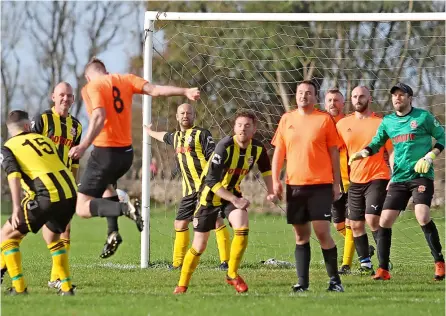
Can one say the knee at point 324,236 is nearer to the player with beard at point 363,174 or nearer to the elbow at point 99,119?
the player with beard at point 363,174

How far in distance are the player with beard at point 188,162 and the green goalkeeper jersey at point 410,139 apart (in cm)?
225

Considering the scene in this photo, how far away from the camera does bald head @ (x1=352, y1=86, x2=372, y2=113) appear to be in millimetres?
11852

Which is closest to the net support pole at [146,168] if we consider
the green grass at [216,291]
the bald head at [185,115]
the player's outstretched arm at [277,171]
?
the green grass at [216,291]

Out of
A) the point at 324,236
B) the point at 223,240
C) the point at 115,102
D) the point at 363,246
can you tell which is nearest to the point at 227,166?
the point at 324,236

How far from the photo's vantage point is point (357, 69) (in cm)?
2103

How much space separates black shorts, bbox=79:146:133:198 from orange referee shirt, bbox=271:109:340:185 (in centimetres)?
167

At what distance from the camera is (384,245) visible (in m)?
11.5

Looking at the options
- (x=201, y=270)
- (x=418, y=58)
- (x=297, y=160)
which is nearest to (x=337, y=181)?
(x=297, y=160)

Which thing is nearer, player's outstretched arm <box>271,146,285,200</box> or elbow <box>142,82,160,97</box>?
elbow <box>142,82,160,97</box>

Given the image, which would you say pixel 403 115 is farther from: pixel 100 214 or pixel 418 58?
pixel 418 58

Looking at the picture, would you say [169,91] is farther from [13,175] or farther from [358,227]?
[358,227]

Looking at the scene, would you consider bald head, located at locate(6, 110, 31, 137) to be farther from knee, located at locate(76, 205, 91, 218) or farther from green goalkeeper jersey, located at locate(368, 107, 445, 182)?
green goalkeeper jersey, located at locate(368, 107, 445, 182)

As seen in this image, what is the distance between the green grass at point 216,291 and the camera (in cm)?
883

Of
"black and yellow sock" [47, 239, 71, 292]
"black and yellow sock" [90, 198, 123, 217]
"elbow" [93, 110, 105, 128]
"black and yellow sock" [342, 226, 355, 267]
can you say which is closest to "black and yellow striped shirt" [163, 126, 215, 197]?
"black and yellow sock" [342, 226, 355, 267]
